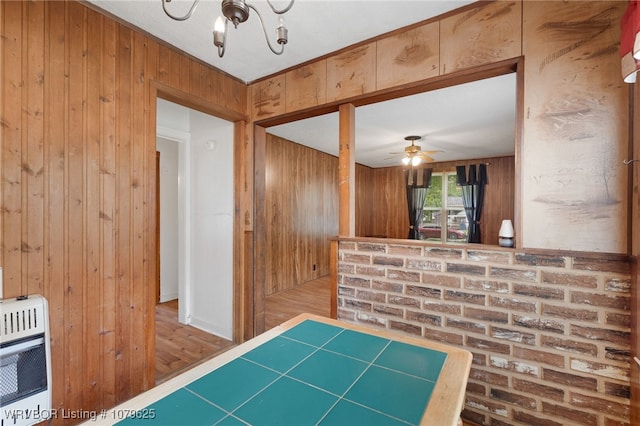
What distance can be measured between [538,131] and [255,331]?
8.96ft

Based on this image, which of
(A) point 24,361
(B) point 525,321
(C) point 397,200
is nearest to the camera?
(A) point 24,361

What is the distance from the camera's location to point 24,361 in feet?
4.20

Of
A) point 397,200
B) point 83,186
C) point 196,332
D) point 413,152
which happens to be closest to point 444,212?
point 397,200

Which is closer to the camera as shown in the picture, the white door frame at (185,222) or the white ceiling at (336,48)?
the white ceiling at (336,48)

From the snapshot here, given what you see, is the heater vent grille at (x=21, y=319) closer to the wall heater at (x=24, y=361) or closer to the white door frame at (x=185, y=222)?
the wall heater at (x=24, y=361)

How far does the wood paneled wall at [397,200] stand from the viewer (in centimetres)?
592

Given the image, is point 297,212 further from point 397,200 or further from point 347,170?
point 397,200

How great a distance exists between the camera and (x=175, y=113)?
308 centimetres

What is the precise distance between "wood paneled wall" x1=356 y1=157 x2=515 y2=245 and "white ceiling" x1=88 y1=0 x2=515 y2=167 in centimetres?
212

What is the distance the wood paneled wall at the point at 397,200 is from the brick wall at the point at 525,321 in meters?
4.95

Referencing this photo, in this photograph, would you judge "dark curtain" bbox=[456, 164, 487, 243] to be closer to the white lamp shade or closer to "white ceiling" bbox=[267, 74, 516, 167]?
"white ceiling" bbox=[267, 74, 516, 167]

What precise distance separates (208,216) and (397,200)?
5181mm

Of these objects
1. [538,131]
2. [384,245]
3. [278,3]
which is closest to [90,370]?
[384,245]

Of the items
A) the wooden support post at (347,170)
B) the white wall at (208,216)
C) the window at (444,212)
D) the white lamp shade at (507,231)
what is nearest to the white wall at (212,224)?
the white wall at (208,216)
